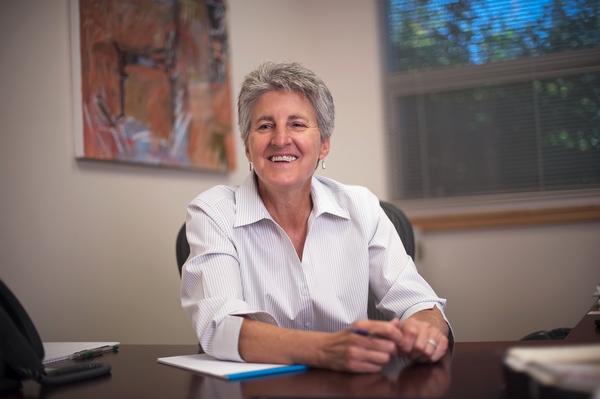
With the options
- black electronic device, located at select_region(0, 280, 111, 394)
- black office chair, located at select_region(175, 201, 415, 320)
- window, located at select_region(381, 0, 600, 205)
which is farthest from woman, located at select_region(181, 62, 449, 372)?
window, located at select_region(381, 0, 600, 205)

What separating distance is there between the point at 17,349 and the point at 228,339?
0.38 m

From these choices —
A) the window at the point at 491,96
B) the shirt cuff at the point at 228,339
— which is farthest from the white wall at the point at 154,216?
the shirt cuff at the point at 228,339

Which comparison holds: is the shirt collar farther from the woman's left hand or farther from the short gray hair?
the woman's left hand

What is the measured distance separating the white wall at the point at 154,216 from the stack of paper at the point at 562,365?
4.98 ft

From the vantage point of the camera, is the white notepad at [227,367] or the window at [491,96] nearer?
the white notepad at [227,367]

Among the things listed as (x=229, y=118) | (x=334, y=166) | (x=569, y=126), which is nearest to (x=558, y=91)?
(x=569, y=126)

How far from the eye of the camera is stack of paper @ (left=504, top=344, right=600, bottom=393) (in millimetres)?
547

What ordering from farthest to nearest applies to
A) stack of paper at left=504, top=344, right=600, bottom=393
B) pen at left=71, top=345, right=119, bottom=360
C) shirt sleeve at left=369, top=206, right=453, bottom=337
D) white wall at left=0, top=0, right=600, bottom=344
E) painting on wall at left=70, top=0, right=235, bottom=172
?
painting on wall at left=70, top=0, right=235, bottom=172 < white wall at left=0, top=0, right=600, bottom=344 < shirt sleeve at left=369, top=206, right=453, bottom=337 < pen at left=71, top=345, right=119, bottom=360 < stack of paper at left=504, top=344, right=600, bottom=393

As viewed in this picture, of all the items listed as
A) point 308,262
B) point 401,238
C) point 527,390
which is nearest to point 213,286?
point 308,262

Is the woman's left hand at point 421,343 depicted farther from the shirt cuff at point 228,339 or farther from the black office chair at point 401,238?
the black office chair at point 401,238

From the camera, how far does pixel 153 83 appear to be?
2184 millimetres

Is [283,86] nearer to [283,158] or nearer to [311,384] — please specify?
[283,158]

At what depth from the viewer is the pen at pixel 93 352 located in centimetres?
124

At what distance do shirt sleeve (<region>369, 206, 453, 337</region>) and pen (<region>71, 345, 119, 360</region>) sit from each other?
717mm
